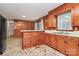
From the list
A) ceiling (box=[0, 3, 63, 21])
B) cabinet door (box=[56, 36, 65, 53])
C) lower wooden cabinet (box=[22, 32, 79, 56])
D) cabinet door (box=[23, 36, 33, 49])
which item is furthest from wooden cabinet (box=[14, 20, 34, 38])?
cabinet door (box=[56, 36, 65, 53])

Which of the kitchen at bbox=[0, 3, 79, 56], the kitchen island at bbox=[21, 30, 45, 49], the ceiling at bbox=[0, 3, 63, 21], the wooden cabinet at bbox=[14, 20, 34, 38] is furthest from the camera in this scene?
the wooden cabinet at bbox=[14, 20, 34, 38]

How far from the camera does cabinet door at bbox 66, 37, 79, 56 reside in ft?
8.32

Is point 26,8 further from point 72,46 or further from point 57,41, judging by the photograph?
point 72,46

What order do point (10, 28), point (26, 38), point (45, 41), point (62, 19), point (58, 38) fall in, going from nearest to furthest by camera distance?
point (58, 38), point (26, 38), point (62, 19), point (45, 41), point (10, 28)

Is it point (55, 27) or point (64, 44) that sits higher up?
point (55, 27)

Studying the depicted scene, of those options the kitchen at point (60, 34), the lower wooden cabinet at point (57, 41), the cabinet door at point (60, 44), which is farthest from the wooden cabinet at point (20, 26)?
the cabinet door at point (60, 44)

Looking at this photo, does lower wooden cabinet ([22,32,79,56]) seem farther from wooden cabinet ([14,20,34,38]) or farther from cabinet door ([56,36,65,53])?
wooden cabinet ([14,20,34,38])

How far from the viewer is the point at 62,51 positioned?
3.16 metres

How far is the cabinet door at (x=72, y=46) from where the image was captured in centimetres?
254

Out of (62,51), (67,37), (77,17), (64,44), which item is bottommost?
(62,51)

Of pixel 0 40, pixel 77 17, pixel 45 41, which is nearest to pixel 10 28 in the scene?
pixel 45 41

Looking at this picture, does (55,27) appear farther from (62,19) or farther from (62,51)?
(62,51)

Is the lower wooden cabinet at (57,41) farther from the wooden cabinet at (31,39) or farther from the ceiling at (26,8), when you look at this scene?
the ceiling at (26,8)

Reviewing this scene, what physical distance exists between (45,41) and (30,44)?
32.6 inches
